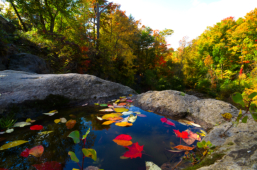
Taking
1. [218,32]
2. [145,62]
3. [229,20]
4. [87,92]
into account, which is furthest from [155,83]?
[229,20]

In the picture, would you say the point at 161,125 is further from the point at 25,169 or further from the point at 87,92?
the point at 87,92

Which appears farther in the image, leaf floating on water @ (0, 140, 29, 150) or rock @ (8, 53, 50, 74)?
rock @ (8, 53, 50, 74)

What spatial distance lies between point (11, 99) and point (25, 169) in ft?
4.52

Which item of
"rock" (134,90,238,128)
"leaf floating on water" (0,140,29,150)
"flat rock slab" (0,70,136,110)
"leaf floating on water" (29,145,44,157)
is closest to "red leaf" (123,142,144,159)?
"leaf floating on water" (29,145,44,157)

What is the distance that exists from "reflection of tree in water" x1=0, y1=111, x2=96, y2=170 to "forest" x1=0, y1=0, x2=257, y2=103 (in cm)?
337

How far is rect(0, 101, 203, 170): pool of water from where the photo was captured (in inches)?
33.2

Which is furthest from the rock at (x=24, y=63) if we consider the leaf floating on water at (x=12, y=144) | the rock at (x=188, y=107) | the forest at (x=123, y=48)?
the rock at (x=188, y=107)

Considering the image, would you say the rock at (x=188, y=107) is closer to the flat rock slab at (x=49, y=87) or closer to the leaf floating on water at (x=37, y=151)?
the flat rock slab at (x=49, y=87)

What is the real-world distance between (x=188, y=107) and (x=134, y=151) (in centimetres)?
149

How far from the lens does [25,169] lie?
2.50ft

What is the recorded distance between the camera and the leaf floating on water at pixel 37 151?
2.94ft

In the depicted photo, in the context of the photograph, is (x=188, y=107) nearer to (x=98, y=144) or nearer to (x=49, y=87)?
(x=98, y=144)

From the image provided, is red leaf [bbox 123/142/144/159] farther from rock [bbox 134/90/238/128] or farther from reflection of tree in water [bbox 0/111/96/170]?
rock [bbox 134/90/238/128]

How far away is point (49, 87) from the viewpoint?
2102mm
